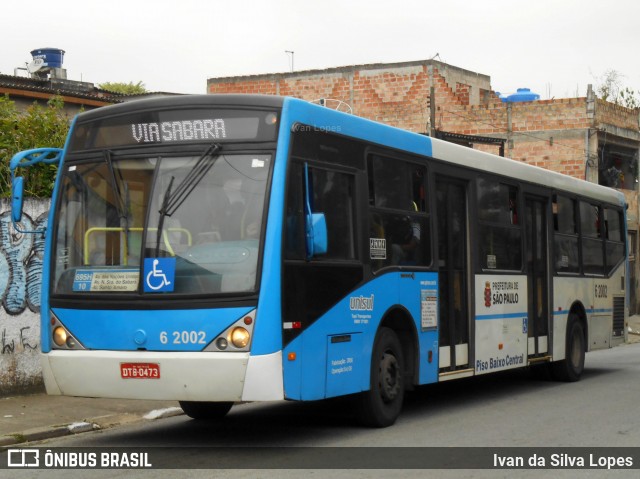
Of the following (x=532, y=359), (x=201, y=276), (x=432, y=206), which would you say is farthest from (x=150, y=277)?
(x=532, y=359)

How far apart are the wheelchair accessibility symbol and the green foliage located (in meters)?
4.99

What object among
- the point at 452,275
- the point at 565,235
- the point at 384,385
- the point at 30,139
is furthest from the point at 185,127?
the point at 565,235

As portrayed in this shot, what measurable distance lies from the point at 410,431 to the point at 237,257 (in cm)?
282

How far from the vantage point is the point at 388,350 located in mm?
10453

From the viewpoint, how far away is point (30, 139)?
13.6 meters

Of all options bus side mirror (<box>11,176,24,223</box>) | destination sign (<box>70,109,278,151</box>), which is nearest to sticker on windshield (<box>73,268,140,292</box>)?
bus side mirror (<box>11,176,24,223</box>)

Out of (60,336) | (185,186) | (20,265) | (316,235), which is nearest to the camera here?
(185,186)

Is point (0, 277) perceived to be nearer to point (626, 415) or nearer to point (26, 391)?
point (26, 391)

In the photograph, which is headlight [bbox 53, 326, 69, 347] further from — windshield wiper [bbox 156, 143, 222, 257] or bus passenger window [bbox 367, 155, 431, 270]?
bus passenger window [bbox 367, 155, 431, 270]

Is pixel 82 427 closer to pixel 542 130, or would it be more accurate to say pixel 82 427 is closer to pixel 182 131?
pixel 182 131

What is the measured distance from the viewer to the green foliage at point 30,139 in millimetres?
13297

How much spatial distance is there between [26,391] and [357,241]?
531 cm

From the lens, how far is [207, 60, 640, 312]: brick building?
34062 mm
